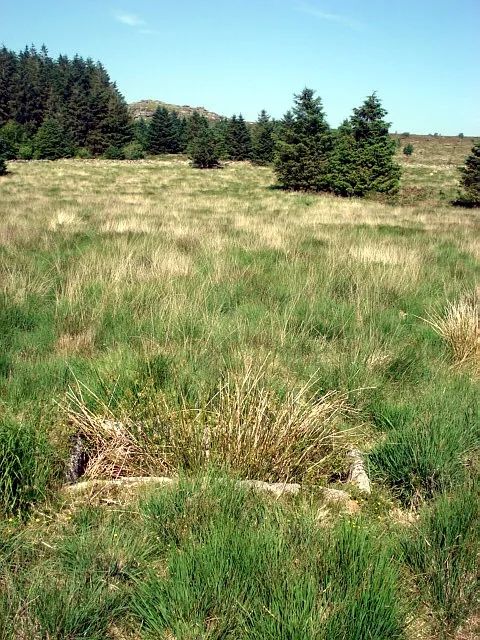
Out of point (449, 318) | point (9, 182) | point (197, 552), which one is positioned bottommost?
point (197, 552)

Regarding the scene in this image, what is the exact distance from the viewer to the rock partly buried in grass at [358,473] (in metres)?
2.52

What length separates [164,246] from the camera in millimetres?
7754

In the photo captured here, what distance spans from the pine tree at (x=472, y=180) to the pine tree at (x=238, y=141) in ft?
A: 108

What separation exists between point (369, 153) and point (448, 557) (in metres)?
25.2

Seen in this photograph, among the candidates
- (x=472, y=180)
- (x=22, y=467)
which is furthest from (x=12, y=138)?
(x=22, y=467)

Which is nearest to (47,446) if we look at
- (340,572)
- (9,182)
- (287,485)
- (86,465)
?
(86,465)

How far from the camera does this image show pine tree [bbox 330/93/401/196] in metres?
24.6

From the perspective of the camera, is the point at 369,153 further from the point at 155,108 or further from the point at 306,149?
the point at 155,108

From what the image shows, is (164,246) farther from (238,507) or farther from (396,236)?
(238,507)

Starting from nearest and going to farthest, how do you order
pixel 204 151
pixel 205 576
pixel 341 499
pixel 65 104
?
1. pixel 205 576
2. pixel 341 499
3. pixel 204 151
4. pixel 65 104

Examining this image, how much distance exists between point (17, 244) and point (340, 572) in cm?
748

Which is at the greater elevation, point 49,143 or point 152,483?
point 49,143

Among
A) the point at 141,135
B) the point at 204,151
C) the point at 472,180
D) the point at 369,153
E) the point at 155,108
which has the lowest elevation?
the point at 472,180

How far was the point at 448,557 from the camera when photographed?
186 centimetres
